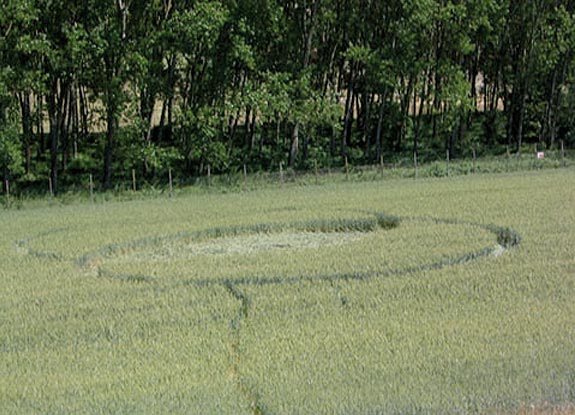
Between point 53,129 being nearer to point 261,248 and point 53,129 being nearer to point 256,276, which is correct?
point 261,248

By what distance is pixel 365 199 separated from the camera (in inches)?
922

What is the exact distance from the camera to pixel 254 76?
138 feet

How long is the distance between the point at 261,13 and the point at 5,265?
1080 inches

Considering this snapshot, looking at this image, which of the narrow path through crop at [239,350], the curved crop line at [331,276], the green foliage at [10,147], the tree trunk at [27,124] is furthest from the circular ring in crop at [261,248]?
the tree trunk at [27,124]

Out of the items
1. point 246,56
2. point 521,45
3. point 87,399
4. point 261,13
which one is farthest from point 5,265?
point 521,45

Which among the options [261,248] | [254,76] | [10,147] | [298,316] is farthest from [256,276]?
[254,76]

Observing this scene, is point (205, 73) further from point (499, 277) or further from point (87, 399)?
point (87, 399)

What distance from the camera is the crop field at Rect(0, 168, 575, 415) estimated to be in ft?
22.7

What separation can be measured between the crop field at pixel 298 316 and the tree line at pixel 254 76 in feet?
54.5

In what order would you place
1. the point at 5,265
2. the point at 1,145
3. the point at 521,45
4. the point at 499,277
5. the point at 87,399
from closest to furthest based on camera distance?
the point at 87,399
the point at 499,277
the point at 5,265
the point at 1,145
the point at 521,45

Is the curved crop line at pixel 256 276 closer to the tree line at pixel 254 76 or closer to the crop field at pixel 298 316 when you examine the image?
the crop field at pixel 298 316

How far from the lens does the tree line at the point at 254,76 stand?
34.2 meters

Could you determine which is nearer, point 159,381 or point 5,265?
point 159,381

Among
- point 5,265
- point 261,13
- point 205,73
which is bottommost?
point 5,265
